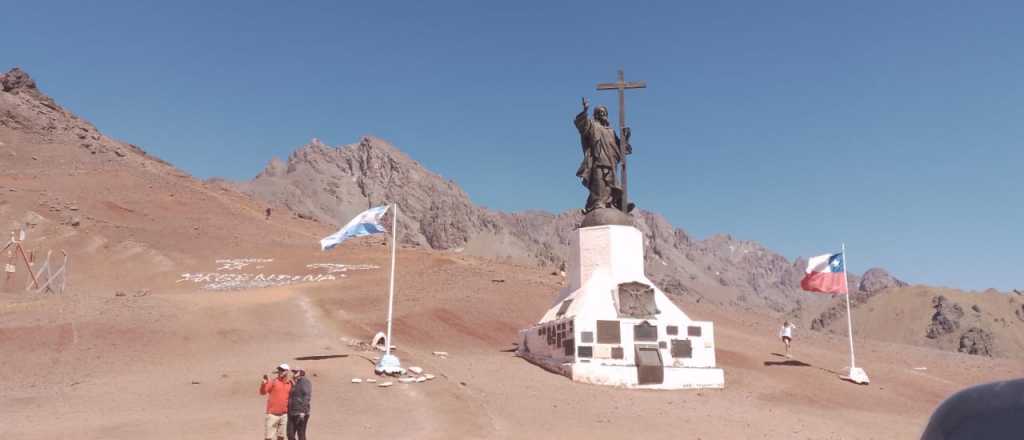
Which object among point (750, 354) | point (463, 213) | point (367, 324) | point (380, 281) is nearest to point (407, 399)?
point (367, 324)

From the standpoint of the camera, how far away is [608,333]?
18.1 m

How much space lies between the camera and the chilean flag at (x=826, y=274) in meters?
23.0

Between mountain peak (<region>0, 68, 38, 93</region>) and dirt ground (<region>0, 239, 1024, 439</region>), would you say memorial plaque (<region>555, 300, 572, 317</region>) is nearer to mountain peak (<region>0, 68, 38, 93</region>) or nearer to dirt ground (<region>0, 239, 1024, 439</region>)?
dirt ground (<region>0, 239, 1024, 439</region>)

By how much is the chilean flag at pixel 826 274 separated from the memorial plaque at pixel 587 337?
825cm

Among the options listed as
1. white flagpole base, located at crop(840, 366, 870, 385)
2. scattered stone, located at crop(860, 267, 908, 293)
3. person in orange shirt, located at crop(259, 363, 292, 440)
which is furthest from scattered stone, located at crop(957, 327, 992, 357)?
scattered stone, located at crop(860, 267, 908, 293)

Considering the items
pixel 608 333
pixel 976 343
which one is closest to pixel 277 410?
pixel 608 333

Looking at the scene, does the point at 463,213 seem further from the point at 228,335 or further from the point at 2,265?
the point at 228,335

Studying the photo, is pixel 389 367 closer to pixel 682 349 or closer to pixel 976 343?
pixel 682 349

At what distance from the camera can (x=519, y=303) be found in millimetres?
30828

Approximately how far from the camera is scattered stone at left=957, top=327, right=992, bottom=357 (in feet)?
177

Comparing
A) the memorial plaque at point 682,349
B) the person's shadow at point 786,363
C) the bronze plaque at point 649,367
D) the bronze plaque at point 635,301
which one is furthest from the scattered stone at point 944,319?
the bronze plaque at point 649,367

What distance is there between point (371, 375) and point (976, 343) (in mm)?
52214

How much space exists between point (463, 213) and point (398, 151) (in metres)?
22.2

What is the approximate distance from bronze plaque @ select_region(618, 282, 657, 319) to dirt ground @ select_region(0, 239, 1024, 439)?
7.21ft
